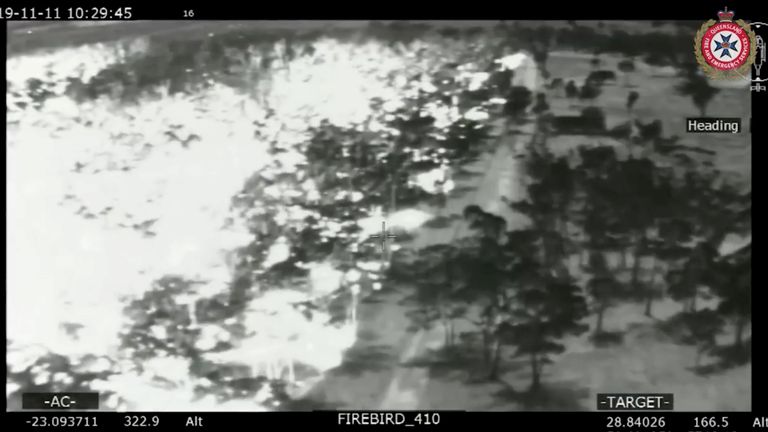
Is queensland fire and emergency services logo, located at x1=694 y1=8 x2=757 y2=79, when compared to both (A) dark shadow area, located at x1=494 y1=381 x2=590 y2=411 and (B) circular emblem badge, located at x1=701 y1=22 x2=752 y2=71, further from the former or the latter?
(A) dark shadow area, located at x1=494 y1=381 x2=590 y2=411

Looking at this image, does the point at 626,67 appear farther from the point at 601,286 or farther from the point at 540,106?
the point at 601,286

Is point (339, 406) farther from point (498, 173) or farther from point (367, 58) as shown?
point (367, 58)

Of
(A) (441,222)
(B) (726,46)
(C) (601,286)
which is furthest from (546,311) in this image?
(B) (726,46)

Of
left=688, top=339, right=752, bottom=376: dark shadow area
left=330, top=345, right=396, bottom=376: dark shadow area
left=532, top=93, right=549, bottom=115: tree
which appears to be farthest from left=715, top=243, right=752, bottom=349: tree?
left=330, top=345, right=396, bottom=376: dark shadow area

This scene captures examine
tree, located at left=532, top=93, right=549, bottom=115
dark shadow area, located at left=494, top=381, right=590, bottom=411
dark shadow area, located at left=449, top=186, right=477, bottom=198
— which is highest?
tree, located at left=532, top=93, right=549, bottom=115

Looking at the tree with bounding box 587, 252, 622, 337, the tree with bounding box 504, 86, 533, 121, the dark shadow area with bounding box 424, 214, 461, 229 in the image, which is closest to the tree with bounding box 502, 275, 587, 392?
the tree with bounding box 587, 252, 622, 337

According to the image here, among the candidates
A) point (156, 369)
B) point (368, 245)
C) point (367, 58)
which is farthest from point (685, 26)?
point (156, 369)

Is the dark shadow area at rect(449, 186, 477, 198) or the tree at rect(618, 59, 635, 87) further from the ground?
the tree at rect(618, 59, 635, 87)
